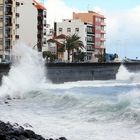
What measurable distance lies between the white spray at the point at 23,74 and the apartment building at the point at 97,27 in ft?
284

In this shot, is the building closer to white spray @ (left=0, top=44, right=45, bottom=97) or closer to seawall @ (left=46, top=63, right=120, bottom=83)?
seawall @ (left=46, top=63, right=120, bottom=83)

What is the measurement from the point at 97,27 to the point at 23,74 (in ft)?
322

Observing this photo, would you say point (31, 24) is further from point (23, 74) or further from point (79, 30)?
point (23, 74)

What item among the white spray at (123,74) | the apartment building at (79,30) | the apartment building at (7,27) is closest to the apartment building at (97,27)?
the apartment building at (79,30)

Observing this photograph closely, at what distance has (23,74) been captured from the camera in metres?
47.3

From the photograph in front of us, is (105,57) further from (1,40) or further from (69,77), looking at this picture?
(69,77)

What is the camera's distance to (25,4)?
106 m

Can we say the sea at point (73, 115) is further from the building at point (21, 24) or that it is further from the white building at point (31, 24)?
the white building at point (31, 24)

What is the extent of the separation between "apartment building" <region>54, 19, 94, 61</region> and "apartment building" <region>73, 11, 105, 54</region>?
1188mm

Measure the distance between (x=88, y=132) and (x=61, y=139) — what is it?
98.2 inches

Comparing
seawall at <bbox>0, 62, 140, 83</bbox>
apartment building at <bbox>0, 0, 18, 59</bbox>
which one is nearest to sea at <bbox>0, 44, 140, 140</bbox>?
seawall at <bbox>0, 62, 140, 83</bbox>

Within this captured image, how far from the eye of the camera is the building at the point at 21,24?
303ft

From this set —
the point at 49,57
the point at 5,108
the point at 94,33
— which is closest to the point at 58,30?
the point at 94,33

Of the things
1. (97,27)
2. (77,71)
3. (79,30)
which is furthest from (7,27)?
(97,27)
